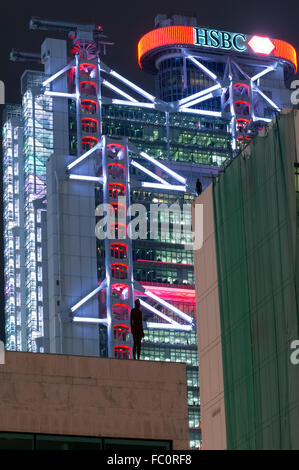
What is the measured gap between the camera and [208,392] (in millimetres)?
88375

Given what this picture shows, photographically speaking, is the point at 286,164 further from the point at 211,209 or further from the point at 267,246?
the point at 211,209

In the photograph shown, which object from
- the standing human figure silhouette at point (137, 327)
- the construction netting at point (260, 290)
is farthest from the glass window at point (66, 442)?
the construction netting at point (260, 290)

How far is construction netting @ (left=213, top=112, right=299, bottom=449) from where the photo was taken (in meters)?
77.2

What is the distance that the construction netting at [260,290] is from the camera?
3039 inches

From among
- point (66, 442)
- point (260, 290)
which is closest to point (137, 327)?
point (66, 442)

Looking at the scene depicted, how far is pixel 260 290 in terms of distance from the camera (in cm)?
8156

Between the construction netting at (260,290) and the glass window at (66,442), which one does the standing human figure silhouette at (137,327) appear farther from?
the construction netting at (260,290)

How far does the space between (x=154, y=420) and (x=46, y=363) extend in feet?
13.5

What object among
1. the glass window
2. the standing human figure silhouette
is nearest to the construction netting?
the standing human figure silhouette

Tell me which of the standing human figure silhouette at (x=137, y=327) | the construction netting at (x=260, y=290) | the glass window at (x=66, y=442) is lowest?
the glass window at (x=66, y=442)

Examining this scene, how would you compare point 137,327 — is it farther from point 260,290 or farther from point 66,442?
point 260,290

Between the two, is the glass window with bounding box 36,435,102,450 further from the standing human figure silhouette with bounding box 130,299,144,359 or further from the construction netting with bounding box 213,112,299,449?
the construction netting with bounding box 213,112,299,449
